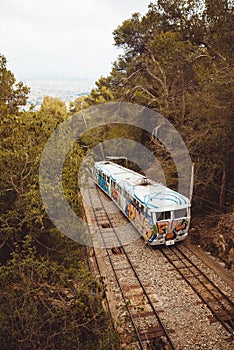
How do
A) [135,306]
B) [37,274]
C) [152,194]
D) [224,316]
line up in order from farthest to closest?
[152,194], [135,306], [224,316], [37,274]

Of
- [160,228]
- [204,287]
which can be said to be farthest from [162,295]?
[160,228]

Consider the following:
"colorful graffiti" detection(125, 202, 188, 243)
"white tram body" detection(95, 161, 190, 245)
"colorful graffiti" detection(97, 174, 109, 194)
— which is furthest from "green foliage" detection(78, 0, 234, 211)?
"colorful graffiti" detection(97, 174, 109, 194)

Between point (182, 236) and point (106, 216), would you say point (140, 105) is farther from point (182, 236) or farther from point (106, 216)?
point (182, 236)

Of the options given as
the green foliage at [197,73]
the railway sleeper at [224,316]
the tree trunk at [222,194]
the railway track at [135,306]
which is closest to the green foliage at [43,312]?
the railway track at [135,306]

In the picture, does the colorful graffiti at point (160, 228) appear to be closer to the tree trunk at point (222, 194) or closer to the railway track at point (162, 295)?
the railway track at point (162, 295)

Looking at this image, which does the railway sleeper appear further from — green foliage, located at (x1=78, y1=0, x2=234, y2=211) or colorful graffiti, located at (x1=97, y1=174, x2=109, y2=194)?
colorful graffiti, located at (x1=97, y1=174, x2=109, y2=194)

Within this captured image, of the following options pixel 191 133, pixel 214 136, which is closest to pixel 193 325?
pixel 214 136

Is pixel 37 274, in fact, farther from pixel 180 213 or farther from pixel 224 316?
pixel 180 213
